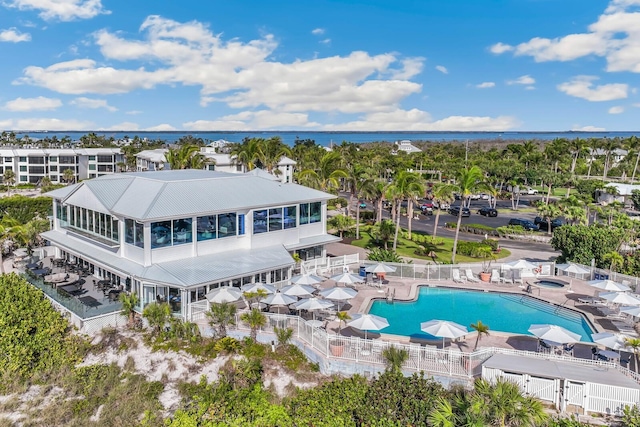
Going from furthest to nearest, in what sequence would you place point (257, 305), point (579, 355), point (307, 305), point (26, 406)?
point (257, 305), point (307, 305), point (579, 355), point (26, 406)

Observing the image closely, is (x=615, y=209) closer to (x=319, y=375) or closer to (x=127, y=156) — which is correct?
(x=319, y=375)

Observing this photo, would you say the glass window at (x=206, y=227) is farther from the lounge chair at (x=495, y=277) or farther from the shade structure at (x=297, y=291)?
the lounge chair at (x=495, y=277)

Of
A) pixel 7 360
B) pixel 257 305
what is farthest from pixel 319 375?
pixel 7 360

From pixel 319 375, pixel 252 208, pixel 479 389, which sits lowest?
pixel 319 375

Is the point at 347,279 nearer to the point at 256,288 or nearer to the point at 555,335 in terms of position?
the point at 256,288

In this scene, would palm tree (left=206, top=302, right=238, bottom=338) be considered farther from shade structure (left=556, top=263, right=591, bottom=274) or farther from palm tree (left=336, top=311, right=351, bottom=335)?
shade structure (left=556, top=263, right=591, bottom=274)

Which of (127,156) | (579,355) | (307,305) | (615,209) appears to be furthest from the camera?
(127,156)

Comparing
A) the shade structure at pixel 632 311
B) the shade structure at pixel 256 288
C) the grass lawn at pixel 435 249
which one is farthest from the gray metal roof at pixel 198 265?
the shade structure at pixel 632 311
